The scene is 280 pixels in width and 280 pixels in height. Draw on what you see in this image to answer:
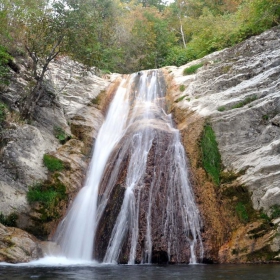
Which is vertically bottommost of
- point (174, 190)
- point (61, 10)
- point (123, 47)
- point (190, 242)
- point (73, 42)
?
point (190, 242)

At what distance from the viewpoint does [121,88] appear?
23.3 m

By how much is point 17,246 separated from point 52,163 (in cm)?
463

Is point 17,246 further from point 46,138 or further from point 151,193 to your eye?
point 46,138

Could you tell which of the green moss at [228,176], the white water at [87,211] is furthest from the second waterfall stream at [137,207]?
the green moss at [228,176]

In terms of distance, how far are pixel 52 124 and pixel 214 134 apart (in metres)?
8.49

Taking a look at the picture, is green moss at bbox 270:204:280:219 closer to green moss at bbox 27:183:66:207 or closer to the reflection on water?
the reflection on water

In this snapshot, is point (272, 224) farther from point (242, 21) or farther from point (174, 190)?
point (242, 21)

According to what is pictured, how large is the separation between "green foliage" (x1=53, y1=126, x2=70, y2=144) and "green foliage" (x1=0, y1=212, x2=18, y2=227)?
5.13 m

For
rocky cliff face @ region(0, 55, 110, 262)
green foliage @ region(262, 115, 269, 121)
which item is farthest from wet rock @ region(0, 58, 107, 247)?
green foliage @ region(262, 115, 269, 121)

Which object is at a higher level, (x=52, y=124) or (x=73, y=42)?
(x=73, y=42)

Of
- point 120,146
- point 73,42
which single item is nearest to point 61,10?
point 73,42

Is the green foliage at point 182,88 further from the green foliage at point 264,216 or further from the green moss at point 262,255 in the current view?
the green moss at point 262,255

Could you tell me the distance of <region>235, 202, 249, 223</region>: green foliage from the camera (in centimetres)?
1209

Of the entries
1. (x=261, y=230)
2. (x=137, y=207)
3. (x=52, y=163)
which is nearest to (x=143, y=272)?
(x=137, y=207)
